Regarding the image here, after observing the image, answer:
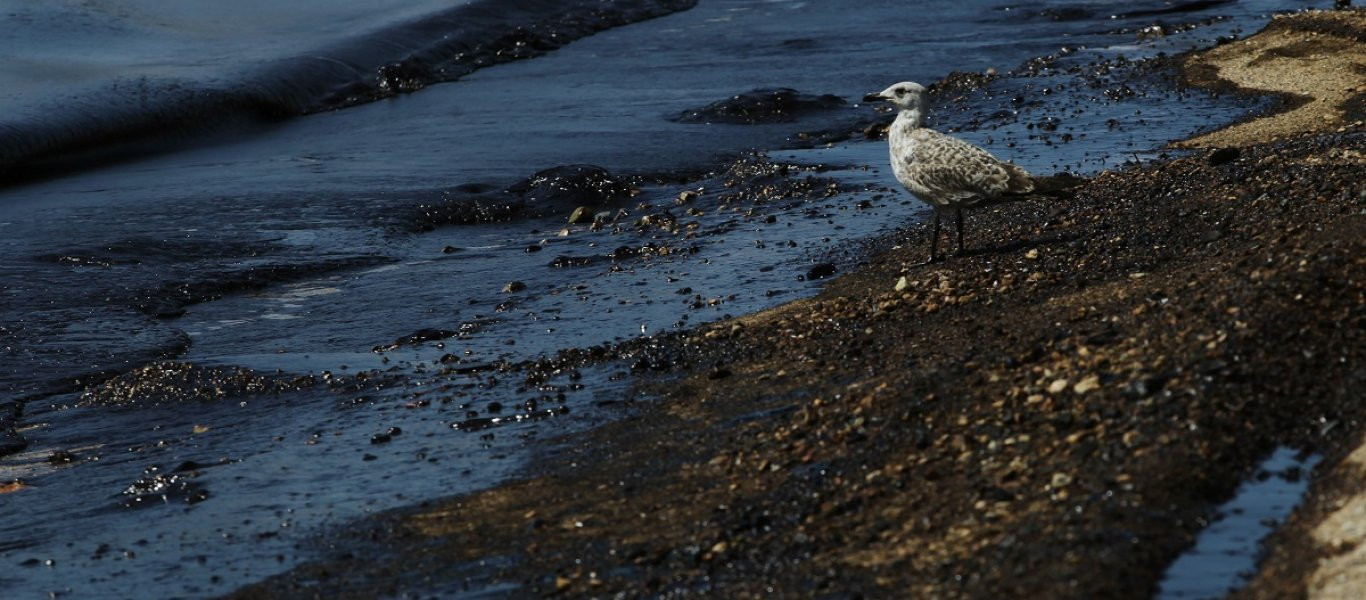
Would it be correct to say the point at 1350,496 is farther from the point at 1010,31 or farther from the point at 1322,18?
the point at 1010,31

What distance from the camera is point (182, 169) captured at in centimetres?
1636

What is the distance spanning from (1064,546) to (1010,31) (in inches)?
714

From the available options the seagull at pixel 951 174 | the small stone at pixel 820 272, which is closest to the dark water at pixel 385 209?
the small stone at pixel 820 272

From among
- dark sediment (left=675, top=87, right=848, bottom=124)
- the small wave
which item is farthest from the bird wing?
the small wave

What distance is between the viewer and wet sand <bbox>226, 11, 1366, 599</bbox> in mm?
5379

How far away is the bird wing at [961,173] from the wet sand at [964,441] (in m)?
0.68

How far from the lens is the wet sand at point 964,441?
17.6 feet

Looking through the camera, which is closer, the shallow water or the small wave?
the shallow water

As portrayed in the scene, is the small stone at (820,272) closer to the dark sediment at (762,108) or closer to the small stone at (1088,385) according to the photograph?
the small stone at (1088,385)

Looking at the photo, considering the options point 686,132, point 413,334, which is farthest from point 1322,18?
point 413,334

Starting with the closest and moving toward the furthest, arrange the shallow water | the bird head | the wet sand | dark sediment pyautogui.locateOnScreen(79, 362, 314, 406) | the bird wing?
the shallow water
the wet sand
dark sediment pyautogui.locateOnScreen(79, 362, 314, 406)
the bird wing
the bird head

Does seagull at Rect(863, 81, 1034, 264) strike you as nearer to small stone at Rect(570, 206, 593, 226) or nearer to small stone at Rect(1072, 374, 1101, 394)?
small stone at Rect(1072, 374, 1101, 394)

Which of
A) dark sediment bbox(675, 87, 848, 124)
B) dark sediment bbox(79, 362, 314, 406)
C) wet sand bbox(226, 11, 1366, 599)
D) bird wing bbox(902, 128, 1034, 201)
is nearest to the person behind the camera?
wet sand bbox(226, 11, 1366, 599)

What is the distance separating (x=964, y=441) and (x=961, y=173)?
3.39 metres
